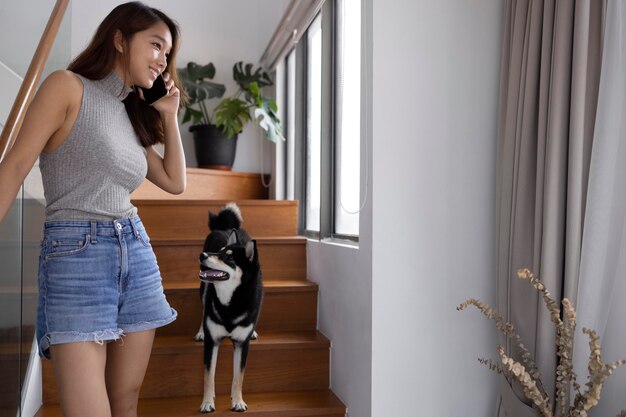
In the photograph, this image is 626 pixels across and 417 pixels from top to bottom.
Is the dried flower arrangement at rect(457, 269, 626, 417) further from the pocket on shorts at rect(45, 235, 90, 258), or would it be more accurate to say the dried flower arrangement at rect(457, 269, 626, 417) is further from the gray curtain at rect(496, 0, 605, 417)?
the pocket on shorts at rect(45, 235, 90, 258)

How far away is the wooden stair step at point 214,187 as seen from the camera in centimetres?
417

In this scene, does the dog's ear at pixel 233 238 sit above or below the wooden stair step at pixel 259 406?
above

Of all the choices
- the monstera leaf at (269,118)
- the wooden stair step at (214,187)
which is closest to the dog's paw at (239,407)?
the wooden stair step at (214,187)

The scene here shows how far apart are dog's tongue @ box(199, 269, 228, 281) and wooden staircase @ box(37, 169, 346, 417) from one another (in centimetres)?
46

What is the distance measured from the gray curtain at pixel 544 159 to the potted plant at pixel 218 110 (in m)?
2.67

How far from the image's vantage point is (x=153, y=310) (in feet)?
A: 4.92

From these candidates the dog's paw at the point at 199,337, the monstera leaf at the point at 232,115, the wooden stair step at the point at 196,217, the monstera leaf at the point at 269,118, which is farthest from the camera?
the monstera leaf at the point at 232,115

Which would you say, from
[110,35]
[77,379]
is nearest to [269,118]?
[110,35]

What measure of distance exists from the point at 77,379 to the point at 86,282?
0.22 m

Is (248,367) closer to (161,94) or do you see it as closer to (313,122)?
(161,94)

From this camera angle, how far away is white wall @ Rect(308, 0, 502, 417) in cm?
217

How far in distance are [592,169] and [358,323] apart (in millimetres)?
1044

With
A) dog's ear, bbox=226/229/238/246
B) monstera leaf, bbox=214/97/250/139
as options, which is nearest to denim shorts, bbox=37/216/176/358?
dog's ear, bbox=226/229/238/246

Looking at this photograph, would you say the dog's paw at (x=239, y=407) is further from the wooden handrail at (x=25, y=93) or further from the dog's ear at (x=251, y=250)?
the wooden handrail at (x=25, y=93)
